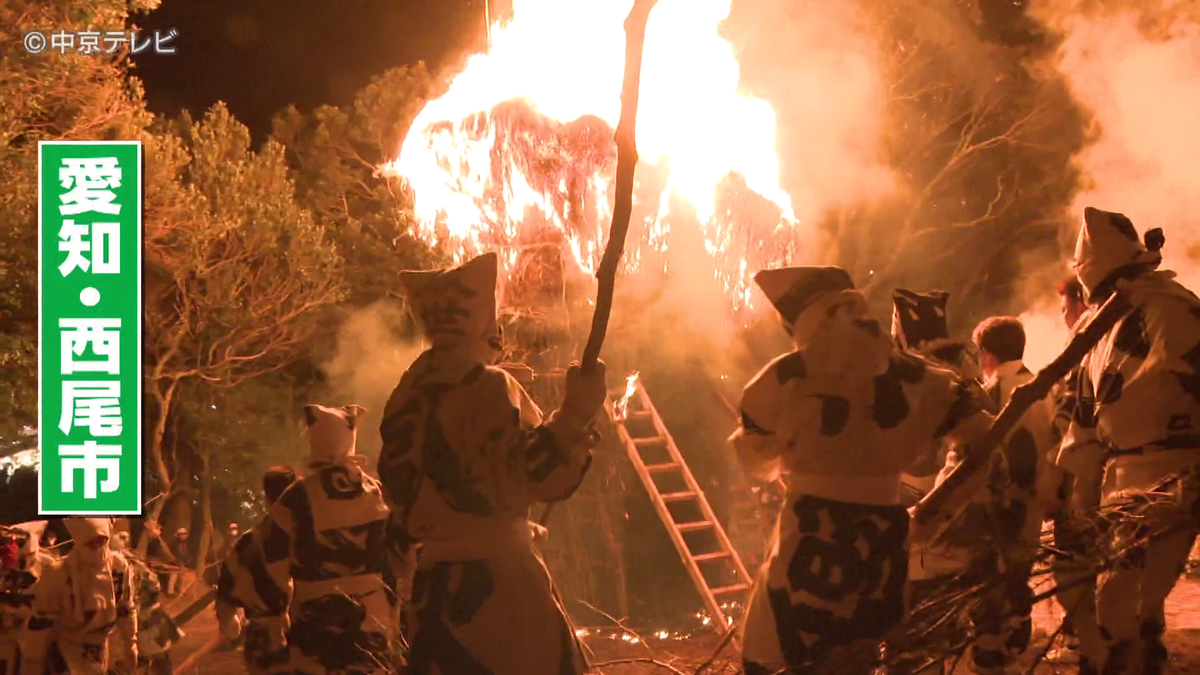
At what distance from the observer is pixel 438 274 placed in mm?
3480

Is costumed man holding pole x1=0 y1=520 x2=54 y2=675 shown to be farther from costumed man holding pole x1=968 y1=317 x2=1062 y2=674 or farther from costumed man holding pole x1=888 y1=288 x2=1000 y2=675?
costumed man holding pole x1=968 y1=317 x2=1062 y2=674

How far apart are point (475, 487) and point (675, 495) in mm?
6549

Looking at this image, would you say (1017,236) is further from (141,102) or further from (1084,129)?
(141,102)

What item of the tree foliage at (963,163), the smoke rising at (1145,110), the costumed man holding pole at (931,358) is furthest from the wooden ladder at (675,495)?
the smoke rising at (1145,110)

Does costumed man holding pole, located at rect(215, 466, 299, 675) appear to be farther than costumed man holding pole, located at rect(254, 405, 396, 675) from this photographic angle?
Yes

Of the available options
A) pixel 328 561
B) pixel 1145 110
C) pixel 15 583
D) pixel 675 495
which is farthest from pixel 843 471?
pixel 1145 110

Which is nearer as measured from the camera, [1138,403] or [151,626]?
[1138,403]

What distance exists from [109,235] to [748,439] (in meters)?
9.48

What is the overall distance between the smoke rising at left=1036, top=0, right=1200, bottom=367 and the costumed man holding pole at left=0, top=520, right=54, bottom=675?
8.62 m

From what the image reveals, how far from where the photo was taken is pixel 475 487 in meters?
3.27

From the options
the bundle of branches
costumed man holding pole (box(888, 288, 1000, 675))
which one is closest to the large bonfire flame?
costumed man holding pole (box(888, 288, 1000, 675))

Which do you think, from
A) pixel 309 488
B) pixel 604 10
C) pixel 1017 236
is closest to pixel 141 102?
pixel 604 10

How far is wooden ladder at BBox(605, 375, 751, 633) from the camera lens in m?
9.02

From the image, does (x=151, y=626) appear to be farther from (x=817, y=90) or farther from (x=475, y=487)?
(x=817, y=90)
